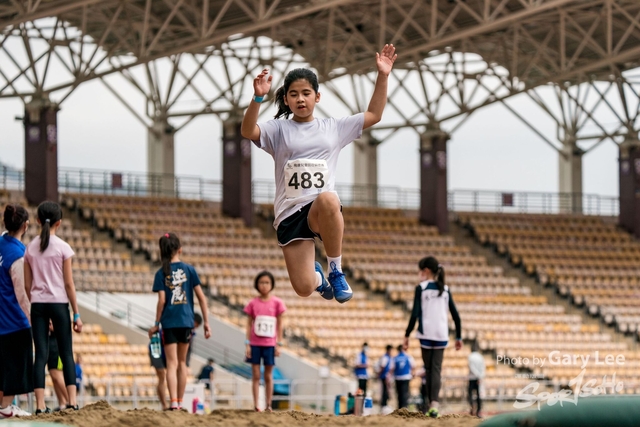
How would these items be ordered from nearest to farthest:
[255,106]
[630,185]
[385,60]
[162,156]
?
[255,106] < [385,60] < [162,156] < [630,185]

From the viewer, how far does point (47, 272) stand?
9.07 m

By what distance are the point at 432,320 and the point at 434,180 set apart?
20.5m

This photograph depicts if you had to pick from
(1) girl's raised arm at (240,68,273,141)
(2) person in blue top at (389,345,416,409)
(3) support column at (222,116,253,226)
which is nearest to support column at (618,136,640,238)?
(3) support column at (222,116,253,226)

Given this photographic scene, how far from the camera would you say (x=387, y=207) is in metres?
32.6

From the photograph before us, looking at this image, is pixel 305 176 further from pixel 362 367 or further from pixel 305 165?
pixel 362 367

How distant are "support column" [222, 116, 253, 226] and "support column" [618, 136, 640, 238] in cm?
1114

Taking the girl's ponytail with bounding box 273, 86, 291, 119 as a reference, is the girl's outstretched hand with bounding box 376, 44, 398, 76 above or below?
above

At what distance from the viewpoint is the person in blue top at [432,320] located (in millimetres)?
11180

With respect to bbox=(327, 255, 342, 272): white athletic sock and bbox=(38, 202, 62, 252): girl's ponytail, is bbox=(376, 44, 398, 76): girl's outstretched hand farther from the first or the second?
→ bbox=(38, 202, 62, 252): girl's ponytail

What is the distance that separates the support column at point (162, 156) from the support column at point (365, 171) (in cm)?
525

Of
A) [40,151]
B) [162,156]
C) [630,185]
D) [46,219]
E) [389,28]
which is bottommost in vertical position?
[46,219]

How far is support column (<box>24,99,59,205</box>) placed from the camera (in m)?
26.0

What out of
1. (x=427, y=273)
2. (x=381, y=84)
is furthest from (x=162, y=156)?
(x=381, y=84)

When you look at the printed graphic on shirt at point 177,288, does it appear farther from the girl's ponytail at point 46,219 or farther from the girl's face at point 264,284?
the girl's ponytail at point 46,219
